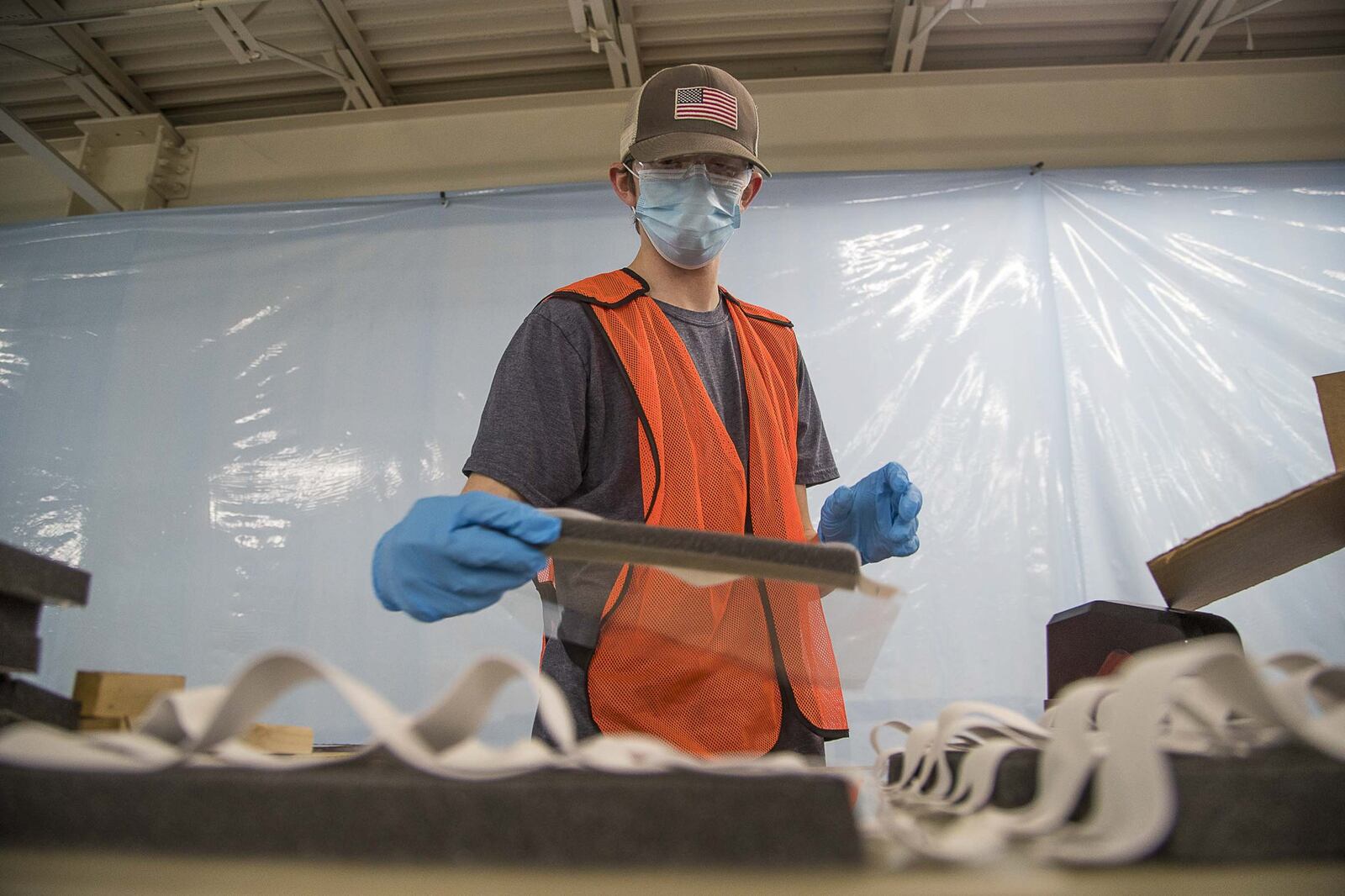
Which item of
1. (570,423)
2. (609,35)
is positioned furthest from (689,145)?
(609,35)

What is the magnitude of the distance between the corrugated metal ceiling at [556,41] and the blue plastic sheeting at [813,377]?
53 centimetres

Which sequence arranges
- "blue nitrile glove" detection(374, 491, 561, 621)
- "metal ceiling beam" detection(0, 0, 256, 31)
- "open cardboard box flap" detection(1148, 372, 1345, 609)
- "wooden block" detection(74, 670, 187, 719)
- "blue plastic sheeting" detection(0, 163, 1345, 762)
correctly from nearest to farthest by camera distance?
"wooden block" detection(74, 670, 187, 719) < "blue nitrile glove" detection(374, 491, 561, 621) < "open cardboard box flap" detection(1148, 372, 1345, 609) < "blue plastic sheeting" detection(0, 163, 1345, 762) < "metal ceiling beam" detection(0, 0, 256, 31)

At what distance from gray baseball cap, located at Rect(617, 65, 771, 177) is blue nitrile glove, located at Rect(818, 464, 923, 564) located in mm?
534

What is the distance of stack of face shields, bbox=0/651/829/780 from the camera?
334 millimetres

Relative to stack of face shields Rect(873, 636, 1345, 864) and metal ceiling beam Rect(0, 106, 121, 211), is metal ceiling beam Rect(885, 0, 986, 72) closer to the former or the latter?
stack of face shields Rect(873, 636, 1345, 864)

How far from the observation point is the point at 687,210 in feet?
4.40

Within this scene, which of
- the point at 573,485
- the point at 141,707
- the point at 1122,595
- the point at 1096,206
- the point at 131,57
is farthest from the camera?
the point at 131,57

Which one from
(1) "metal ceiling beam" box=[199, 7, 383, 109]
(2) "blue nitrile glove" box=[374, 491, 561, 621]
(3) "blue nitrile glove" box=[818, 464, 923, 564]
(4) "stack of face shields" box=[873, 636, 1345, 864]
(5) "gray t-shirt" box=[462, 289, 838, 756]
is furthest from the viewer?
(1) "metal ceiling beam" box=[199, 7, 383, 109]

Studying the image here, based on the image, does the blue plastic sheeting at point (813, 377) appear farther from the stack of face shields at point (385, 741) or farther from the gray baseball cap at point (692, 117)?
the stack of face shields at point (385, 741)

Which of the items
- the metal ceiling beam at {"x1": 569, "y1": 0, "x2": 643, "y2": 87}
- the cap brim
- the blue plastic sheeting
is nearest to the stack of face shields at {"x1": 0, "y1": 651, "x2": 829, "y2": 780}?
the cap brim

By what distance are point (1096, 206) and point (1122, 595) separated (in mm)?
1095

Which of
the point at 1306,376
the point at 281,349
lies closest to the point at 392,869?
the point at 281,349

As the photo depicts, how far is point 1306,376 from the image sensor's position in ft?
7.06

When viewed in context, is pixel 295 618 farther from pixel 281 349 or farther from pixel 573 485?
pixel 573 485
